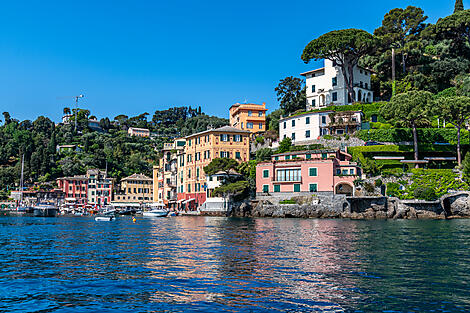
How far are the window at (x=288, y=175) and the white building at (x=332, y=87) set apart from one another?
21.7m

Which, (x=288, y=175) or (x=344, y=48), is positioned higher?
(x=344, y=48)

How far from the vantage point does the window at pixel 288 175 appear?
224ft

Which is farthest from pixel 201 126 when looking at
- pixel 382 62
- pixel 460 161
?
pixel 460 161

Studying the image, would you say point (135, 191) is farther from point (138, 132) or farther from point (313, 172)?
point (313, 172)

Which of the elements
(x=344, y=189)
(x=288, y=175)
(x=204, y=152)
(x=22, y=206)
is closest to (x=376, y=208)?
(x=344, y=189)

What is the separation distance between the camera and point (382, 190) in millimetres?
62188

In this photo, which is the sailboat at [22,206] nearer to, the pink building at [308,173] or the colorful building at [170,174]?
the colorful building at [170,174]

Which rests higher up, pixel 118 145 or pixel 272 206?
pixel 118 145

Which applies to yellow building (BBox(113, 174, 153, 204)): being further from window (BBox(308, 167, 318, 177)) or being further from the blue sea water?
the blue sea water

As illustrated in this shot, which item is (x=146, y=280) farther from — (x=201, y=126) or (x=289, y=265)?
(x=201, y=126)

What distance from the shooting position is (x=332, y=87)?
284ft

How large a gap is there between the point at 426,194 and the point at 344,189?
40.4 feet

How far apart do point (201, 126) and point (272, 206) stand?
296 ft

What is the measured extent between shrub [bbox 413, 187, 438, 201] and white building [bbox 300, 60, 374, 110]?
2940 cm
